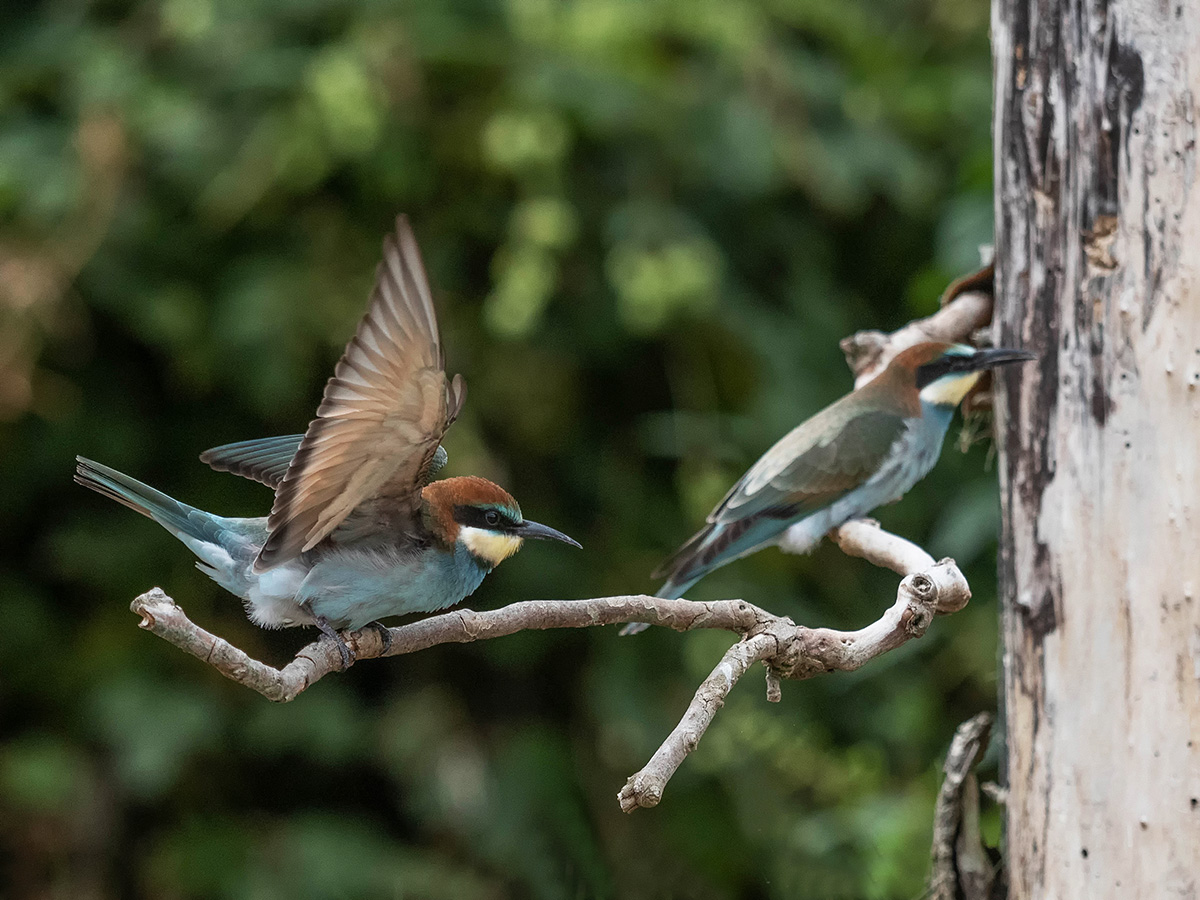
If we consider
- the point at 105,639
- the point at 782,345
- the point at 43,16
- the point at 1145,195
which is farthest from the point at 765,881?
the point at 43,16

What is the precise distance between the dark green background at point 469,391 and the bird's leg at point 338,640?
1284mm

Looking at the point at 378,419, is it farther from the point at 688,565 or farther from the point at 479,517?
the point at 688,565

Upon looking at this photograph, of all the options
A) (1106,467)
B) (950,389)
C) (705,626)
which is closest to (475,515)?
(705,626)

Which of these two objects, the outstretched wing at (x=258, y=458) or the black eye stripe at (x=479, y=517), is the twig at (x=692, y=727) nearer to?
the black eye stripe at (x=479, y=517)

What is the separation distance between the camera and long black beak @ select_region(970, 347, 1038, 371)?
6.73 feet

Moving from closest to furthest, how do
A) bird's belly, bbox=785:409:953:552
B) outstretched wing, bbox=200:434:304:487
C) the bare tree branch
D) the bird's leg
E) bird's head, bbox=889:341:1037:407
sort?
the bare tree branch, the bird's leg, outstretched wing, bbox=200:434:304:487, bird's head, bbox=889:341:1037:407, bird's belly, bbox=785:409:953:552

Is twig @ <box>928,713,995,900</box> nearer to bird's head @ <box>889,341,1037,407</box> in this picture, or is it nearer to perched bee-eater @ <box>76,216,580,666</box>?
bird's head @ <box>889,341,1037,407</box>

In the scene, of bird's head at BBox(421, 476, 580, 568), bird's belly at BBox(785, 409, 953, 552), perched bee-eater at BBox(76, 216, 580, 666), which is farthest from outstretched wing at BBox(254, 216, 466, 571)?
bird's belly at BBox(785, 409, 953, 552)

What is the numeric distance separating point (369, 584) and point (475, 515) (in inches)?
8.0

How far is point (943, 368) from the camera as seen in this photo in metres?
2.57

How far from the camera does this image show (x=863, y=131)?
3.51 meters

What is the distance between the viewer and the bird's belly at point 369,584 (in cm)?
181

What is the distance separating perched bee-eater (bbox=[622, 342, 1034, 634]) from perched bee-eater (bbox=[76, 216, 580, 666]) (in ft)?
2.54

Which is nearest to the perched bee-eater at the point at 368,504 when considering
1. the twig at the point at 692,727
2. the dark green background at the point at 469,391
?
the twig at the point at 692,727
